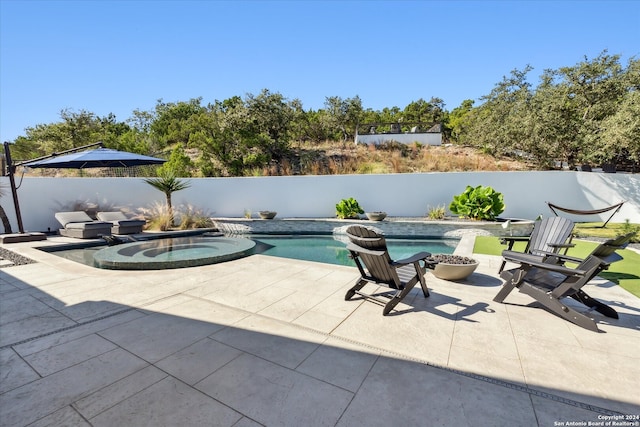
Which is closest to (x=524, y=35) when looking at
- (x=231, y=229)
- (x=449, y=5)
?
(x=449, y=5)

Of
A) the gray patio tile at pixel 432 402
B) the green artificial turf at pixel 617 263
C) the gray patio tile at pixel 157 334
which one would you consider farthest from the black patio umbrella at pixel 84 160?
the green artificial turf at pixel 617 263

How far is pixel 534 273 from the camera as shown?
3340 mm

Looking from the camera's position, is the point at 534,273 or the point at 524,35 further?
the point at 524,35

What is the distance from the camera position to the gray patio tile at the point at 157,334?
2.33 m

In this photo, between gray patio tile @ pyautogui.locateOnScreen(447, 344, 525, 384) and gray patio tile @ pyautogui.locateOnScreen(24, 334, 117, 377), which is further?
gray patio tile @ pyautogui.locateOnScreen(24, 334, 117, 377)

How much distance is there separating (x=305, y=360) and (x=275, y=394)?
40cm

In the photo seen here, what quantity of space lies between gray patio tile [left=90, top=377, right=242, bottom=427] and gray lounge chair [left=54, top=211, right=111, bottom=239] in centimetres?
819

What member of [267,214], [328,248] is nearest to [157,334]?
[328,248]

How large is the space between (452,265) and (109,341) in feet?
13.2

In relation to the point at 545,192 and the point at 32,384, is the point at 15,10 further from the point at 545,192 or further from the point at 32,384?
the point at 545,192

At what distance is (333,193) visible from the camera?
11.8 meters

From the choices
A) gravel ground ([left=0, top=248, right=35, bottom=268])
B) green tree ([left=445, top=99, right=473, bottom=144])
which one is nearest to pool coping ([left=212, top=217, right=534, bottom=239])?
gravel ground ([left=0, top=248, right=35, bottom=268])

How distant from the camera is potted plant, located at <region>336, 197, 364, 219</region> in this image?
10.7 m

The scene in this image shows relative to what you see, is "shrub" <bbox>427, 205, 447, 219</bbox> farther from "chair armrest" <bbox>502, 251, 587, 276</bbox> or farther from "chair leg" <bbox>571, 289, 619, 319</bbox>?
"chair leg" <bbox>571, 289, 619, 319</bbox>
